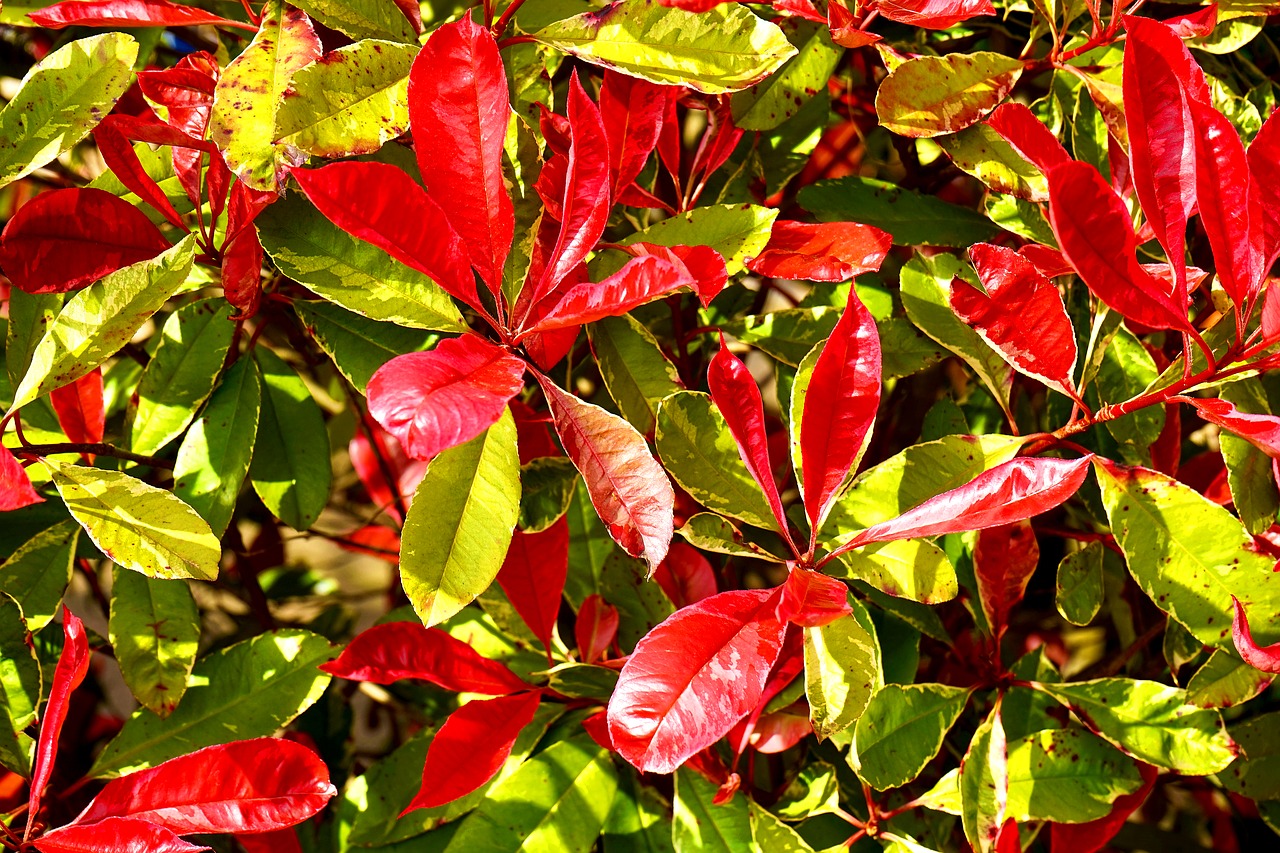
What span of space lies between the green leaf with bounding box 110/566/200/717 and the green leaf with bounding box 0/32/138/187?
0.97 feet

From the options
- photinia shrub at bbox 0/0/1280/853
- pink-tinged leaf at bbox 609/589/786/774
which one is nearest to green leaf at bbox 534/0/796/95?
photinia shrub at bbox 0/0/1280/853

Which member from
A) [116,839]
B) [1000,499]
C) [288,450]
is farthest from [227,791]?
[1000,499]

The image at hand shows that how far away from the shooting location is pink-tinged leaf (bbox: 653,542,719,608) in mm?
772

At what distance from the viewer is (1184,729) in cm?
72

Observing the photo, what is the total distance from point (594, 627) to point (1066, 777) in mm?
359

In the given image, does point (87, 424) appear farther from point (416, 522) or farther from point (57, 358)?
point (416, 522)

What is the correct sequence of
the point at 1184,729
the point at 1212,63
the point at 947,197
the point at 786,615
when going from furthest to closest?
the point at 947,197 < the point at 1212,63 < the point at 1184,729 < the point at 786,615

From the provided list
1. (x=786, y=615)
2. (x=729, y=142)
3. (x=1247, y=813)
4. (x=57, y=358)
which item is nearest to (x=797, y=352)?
(x=729, y=142)

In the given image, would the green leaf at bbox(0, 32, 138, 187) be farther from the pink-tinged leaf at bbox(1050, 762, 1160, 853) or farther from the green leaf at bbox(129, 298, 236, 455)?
the pink-tinged leaf at bbox(1050, 762, 1160, 853)

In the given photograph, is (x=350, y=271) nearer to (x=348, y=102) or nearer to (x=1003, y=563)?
(x=348, y=102)

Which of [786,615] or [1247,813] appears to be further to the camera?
[1247,813]

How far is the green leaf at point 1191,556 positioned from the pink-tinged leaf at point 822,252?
21 cm

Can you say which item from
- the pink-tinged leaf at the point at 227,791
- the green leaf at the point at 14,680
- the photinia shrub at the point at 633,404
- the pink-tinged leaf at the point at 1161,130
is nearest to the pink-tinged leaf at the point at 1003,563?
the photinia shrub at the point at 633,404

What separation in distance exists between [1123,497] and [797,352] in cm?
24
